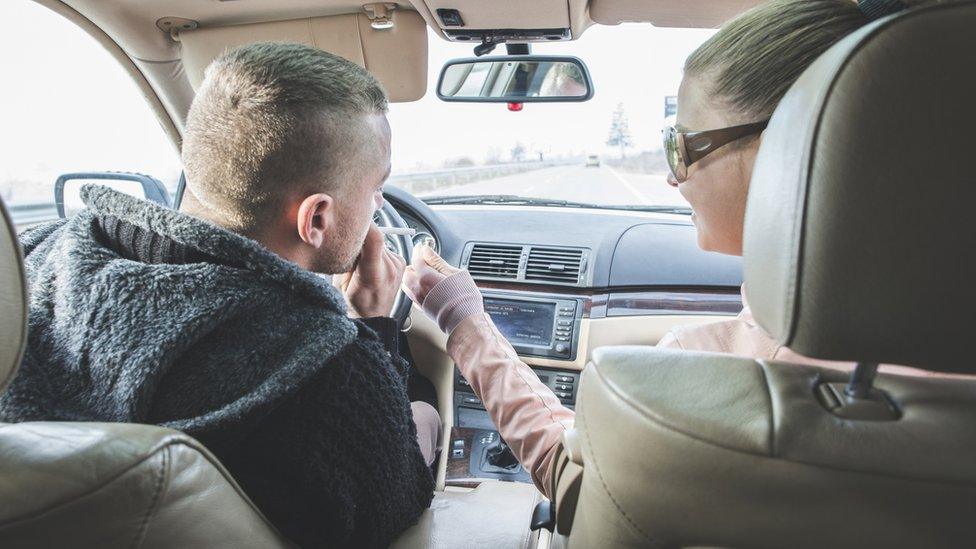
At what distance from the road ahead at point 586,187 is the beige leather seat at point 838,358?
1.49 metres

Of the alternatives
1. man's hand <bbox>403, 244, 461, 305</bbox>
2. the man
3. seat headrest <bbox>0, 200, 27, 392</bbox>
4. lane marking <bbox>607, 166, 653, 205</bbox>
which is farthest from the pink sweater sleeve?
lane marking <bbox>607, 166, 653, 205</bbox>

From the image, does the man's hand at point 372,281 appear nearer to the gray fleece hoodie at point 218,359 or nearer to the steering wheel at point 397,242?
the gray fleece hoodie at point 218,359

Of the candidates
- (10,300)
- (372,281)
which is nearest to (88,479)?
(10,300)

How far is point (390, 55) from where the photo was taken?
3086mm

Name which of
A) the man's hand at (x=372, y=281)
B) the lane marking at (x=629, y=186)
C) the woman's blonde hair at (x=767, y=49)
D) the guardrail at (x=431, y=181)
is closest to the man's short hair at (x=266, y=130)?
the man's hand at (x=372, y=281)

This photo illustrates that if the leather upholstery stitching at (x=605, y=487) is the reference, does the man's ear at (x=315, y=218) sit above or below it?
above

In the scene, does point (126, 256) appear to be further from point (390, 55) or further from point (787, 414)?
point (390, 55)

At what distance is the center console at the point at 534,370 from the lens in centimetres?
341

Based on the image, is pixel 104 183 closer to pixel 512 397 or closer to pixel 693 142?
pixel 512 397

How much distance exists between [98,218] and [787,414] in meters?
1.36

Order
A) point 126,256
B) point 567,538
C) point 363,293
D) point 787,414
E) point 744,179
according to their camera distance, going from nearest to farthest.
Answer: point 787,414 → point 126,256 → point 567,538 → point 744,179 → point 363,293

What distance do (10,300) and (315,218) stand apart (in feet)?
2.73

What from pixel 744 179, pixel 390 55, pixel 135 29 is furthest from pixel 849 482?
pixel 135 29

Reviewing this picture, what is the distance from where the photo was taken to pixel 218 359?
4.20 ft
